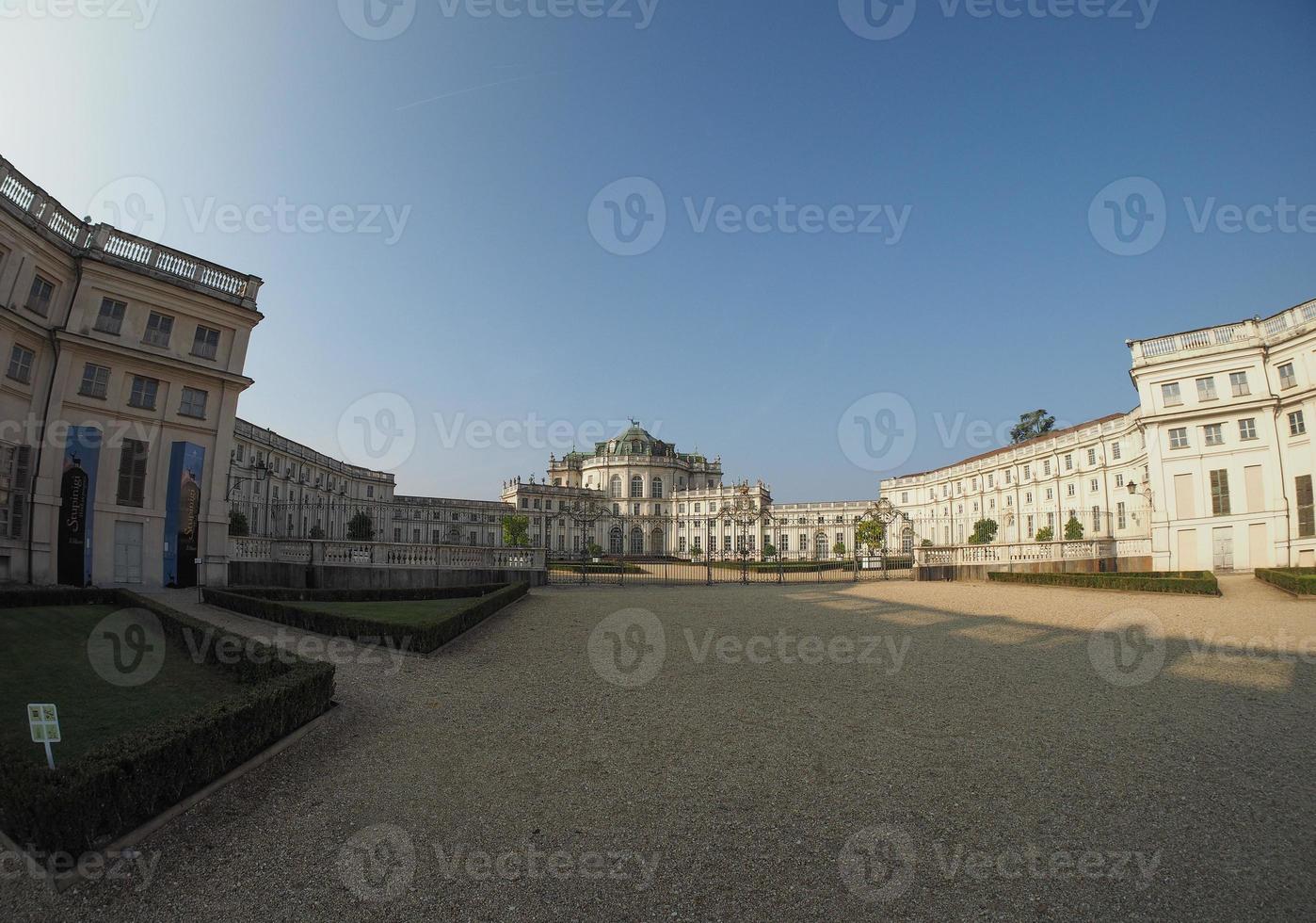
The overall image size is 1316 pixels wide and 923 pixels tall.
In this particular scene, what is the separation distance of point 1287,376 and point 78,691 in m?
41.4

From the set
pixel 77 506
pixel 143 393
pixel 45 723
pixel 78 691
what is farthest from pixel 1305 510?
pixel 77 506

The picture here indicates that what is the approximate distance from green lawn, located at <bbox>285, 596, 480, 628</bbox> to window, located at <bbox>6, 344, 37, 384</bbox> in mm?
11558

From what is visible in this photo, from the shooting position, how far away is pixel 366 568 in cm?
2056

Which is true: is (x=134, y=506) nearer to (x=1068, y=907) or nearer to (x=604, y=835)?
(x=604, y=835)

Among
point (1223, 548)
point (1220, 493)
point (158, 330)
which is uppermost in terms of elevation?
point (158, 330)

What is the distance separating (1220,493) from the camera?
28.8 metres

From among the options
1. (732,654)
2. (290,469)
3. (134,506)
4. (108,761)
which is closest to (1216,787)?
(732,654)

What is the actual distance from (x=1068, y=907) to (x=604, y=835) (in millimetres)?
3170

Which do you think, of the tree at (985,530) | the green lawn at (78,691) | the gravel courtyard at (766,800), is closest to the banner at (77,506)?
the green lawn at (78,691)

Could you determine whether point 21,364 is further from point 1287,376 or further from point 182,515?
point 1287,376

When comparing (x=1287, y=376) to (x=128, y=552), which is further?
(x=1287, y=376)

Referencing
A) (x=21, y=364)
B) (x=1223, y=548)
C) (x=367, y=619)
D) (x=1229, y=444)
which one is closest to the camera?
(x=367, y=619)

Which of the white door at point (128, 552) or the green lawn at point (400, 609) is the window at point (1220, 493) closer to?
the green lawn at point (400, 609)

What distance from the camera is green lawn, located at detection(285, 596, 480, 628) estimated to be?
460 inches
